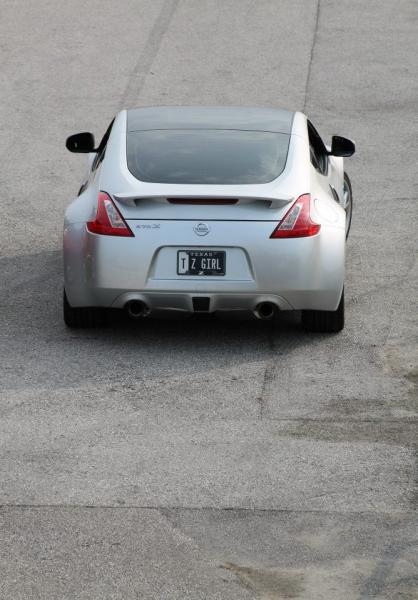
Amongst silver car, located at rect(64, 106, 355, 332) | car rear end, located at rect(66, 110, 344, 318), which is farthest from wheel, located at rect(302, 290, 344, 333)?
car rear end, located at rect(66, 110, 344, 318)

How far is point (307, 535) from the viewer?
6293mm

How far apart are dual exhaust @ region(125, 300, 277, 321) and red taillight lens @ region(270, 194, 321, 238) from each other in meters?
0.50

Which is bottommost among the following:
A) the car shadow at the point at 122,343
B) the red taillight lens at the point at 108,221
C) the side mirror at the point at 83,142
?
the car shadow at the point at 122,343

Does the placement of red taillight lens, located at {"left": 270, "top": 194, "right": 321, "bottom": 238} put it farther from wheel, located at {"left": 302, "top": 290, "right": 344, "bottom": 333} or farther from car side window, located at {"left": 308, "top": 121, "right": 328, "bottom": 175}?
car side window, located at {"left": 308, "top": 121, "right": 328, "bottom": 175}

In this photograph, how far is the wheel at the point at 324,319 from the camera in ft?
31.8

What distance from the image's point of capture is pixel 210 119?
10.4 metres

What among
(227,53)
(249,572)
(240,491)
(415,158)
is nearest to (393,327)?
(240,491)

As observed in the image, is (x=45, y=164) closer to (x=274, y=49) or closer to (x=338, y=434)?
(x=274, y=49)

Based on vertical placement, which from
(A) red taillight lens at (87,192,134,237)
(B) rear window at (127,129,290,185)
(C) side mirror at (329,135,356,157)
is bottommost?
(C) side mirror at (329,135,356,157)

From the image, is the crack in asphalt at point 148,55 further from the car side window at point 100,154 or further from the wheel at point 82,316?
the wheel at point 82,316

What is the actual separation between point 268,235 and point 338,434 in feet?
6.07

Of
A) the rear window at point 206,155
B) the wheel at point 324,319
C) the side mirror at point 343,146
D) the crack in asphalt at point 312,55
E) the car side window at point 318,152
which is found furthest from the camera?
the crack in asphalt at point 312,55

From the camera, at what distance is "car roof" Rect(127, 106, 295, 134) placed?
404 inches

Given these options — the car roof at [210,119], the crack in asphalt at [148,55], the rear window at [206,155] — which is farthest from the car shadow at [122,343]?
the crack in asphalt at [148,55]
